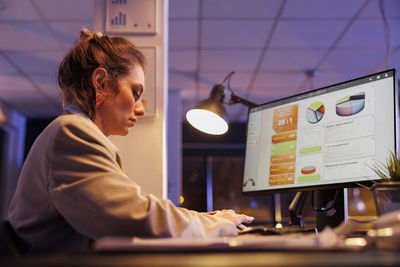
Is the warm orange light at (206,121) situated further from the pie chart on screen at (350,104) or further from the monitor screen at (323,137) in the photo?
the pie chart on screen at (350,104)

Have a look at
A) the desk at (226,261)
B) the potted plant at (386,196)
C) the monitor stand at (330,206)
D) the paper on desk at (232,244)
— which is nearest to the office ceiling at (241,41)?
the monitor stand at (330,206)

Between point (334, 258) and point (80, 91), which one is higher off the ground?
point (80, 91)

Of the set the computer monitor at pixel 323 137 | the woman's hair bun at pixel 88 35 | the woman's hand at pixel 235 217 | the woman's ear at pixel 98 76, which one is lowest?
the woman's hand at pixel 235 217

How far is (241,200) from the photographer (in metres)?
7.53

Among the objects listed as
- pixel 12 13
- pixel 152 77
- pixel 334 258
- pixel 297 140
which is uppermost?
pixel 12 13

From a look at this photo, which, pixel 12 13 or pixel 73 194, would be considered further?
pixel 12 13

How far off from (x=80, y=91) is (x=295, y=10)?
2645mm

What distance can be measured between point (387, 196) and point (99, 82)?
783 mm

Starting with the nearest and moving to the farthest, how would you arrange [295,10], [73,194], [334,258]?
[334,258], [73,194], [295,10]

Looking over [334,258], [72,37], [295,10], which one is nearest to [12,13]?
[72,37]

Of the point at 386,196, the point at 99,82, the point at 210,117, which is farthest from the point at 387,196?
the point at 210,117

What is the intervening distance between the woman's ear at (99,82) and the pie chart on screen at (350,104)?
2.37 ft

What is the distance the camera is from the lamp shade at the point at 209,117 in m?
1.68

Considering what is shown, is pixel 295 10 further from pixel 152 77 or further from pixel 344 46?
pixel 152 77
